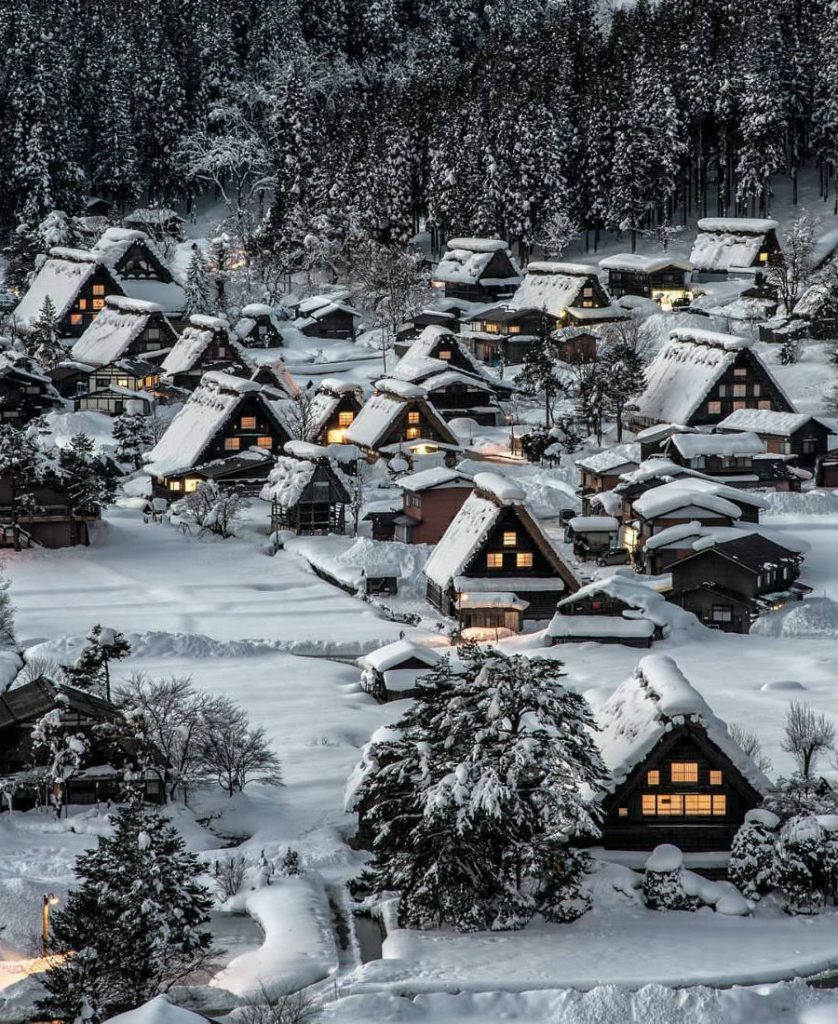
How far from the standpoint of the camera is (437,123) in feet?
311

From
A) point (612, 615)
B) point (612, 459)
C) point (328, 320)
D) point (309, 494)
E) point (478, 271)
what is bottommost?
point (612, 615)

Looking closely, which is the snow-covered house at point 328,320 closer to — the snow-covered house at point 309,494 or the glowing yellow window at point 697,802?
the snow-covered house at point 309,494

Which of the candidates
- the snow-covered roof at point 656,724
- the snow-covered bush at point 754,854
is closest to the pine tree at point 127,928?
the snow-covered roof at point 656,724

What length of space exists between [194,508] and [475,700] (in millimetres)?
30216

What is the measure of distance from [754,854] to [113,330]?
55.9 metres

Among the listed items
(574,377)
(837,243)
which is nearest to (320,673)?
(574,377)

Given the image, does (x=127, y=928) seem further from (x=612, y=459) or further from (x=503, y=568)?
(x=612, y=459)

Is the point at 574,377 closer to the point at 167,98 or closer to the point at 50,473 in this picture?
the point at 50,473

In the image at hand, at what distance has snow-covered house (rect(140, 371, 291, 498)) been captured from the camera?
217 feet

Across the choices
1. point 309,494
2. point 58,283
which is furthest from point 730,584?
point 58,283

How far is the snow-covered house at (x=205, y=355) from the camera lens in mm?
78500

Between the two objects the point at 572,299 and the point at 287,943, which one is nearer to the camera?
the point at 287,943

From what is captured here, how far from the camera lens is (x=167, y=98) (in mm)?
103438

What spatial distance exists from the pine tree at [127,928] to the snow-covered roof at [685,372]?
4460 cm
